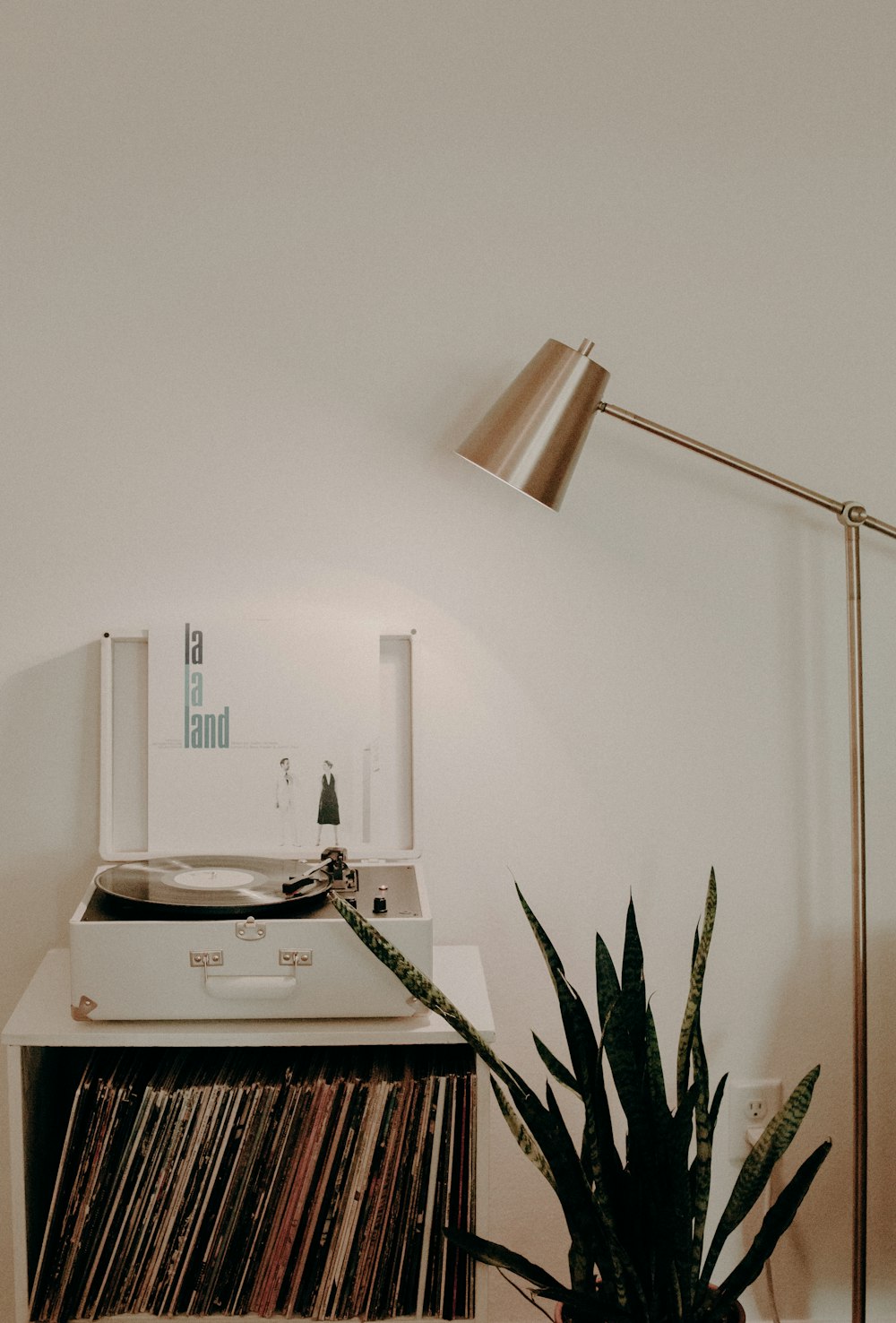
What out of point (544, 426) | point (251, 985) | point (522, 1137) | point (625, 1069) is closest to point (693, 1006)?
point (625, 1069)

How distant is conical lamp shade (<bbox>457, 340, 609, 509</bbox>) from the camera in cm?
131

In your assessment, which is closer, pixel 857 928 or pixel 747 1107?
pixel 857 928

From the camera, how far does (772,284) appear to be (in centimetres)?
152

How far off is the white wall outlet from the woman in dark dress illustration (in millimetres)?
719

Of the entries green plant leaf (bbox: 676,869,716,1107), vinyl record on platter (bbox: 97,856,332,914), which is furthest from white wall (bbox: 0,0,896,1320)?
green plant leaf (bbox: 676,869,716,1107)

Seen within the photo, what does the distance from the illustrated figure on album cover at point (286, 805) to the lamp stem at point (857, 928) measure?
2.50ft

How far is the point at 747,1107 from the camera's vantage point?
1557 mm

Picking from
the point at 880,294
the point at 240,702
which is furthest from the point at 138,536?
the point at 880,294

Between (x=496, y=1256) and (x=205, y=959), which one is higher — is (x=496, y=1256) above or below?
below

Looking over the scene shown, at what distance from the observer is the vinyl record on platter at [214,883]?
1172 mm

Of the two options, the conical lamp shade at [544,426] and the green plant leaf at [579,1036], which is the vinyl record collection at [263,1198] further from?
the conical lamp shade at [544,426]

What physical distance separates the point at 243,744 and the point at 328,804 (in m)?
0.15

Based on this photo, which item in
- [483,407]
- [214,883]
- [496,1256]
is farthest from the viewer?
[483,407]

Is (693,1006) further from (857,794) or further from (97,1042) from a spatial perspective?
(97,1042)
